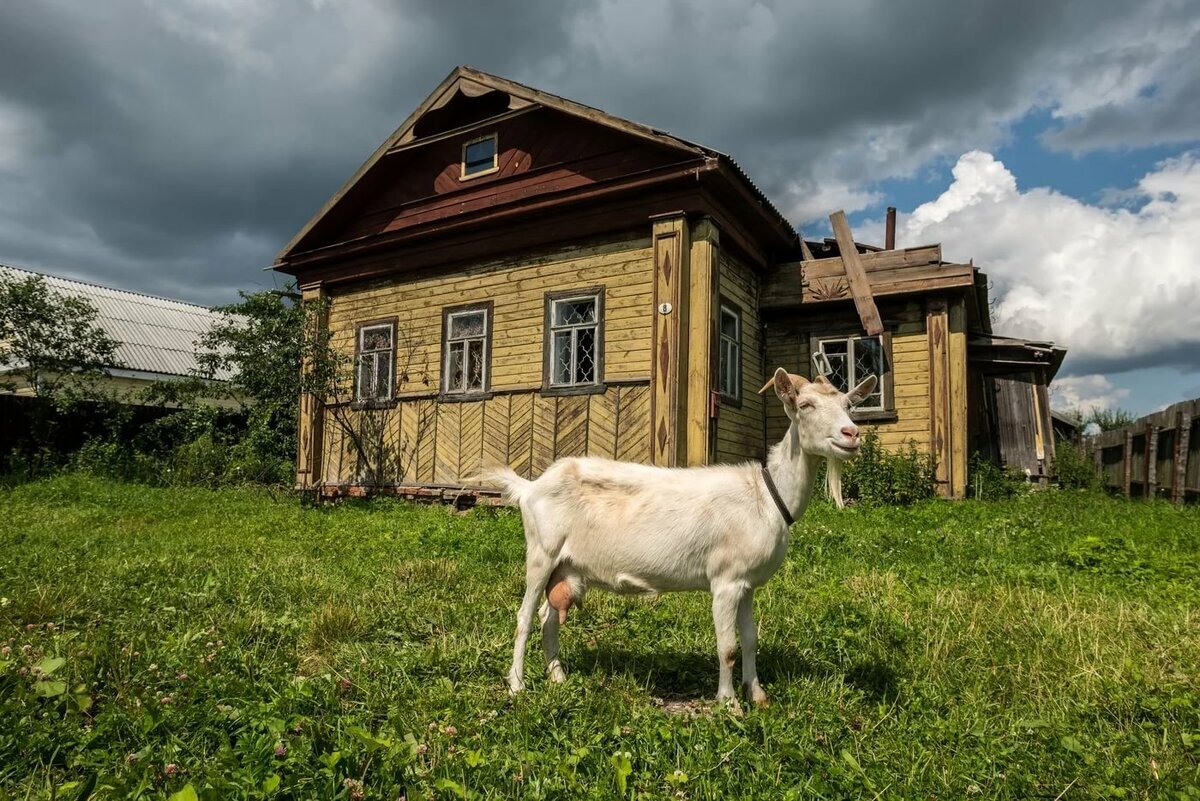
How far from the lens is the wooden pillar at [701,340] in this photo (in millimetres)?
9875

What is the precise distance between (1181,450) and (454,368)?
466 inches

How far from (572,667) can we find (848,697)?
63.9 inches

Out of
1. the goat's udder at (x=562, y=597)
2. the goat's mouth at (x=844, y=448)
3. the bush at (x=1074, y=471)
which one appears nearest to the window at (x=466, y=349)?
the goat's udder at (x=562, y=597)

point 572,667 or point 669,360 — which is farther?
point 669,360

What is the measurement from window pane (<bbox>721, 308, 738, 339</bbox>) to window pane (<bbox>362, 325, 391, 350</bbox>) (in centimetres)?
655

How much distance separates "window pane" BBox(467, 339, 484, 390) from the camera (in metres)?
12.2

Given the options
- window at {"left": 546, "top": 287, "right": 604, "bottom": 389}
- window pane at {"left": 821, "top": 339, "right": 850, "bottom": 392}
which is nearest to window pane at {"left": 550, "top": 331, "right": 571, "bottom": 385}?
window at {"left": 546, "top": 287, "right": 604, "bottom": 389}

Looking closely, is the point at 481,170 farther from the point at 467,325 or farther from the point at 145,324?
the point at 145,324

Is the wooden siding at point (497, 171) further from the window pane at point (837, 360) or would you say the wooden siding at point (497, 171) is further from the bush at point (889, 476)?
the bush at point (889, 476)

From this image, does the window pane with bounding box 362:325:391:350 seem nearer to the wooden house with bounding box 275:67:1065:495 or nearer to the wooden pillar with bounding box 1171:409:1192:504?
the wooden house with bounding box 275:67:1065:495

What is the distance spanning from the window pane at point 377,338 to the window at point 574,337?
12.9 feet

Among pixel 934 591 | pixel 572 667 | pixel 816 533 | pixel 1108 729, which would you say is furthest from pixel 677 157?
pixel 1108 729

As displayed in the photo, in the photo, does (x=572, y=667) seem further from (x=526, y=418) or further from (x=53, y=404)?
(x=53, y=404)

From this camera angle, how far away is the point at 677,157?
10109 mm
